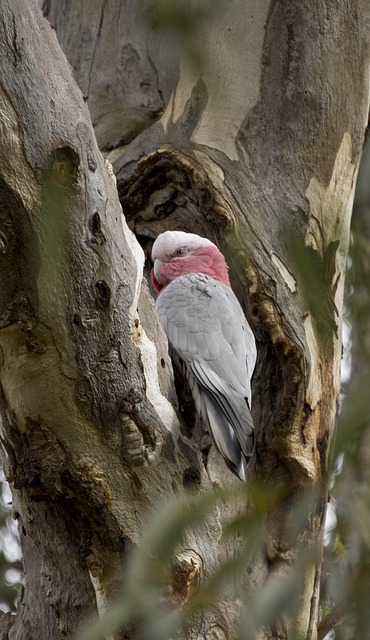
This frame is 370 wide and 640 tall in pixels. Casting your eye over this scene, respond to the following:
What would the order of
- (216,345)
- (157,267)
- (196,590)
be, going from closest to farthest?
1. (196,590)
2. (216,345)
3. (157,267)

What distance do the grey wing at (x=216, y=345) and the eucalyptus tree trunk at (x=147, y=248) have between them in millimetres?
58

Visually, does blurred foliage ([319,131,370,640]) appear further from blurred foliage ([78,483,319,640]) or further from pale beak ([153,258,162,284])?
pale beak ([153,258,162,284])

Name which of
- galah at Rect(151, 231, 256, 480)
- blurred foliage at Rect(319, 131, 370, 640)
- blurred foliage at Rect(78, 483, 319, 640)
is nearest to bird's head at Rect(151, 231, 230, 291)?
galah at Rect(151, 231, 256, 480)

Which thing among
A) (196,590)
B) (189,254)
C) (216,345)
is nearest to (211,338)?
(216,345)

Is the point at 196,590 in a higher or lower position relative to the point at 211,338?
lower

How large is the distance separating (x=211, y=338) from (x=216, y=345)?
0.07 ft

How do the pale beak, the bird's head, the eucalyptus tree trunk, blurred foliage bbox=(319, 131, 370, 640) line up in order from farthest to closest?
the pale beak < the bird's head < the eucalyptus tree trunk < blurred foliage bbox=(319, 131, 370, 640)

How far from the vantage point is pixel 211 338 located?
1998 millimetres

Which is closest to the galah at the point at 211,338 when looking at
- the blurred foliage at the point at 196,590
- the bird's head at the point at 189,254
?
the bird's head at the point at 189,254

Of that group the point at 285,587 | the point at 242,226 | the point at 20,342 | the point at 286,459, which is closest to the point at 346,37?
the point at 242,226

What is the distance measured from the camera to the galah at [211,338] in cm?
180

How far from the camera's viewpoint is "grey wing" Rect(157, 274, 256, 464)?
1817 mm

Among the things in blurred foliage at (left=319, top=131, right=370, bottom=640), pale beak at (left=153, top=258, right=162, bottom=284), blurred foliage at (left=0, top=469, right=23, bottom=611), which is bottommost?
blurred foliage at (left=0, top=469, right=23, bottom=611)

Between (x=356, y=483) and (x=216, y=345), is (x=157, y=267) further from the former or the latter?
(x=356, y=483)
